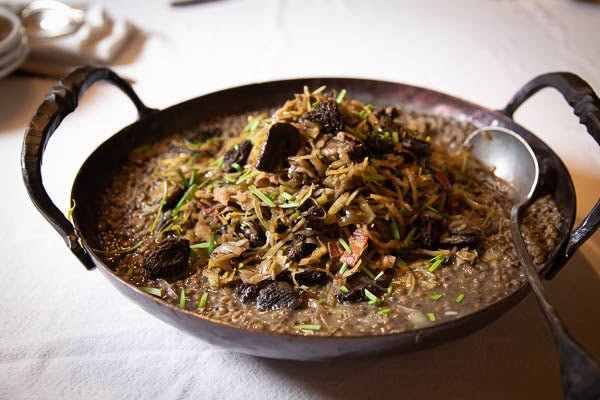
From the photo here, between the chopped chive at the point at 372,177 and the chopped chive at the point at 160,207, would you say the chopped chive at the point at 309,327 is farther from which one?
the chopped chive at the point at 160,207

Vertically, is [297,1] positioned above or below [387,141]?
below

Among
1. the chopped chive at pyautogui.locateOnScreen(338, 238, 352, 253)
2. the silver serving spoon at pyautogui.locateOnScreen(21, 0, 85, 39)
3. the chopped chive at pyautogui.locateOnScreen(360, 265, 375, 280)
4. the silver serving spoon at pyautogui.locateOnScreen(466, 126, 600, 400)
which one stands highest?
the silver serving spoon at pyautogui.locateOnScreen(466, 126, 600, 400)

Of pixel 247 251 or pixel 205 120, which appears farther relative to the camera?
pixel 205 120

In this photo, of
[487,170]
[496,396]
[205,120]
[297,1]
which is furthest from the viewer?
[297,1]

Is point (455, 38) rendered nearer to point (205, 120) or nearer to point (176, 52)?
point (176, 52)

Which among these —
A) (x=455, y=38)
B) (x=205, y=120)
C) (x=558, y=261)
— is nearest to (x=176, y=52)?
(x=205, y=120)

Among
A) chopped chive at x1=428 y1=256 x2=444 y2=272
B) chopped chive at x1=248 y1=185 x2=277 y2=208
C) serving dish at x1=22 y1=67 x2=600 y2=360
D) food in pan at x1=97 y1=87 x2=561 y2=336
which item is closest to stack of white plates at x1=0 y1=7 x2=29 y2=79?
serving dish at x1=22 y1=67 x2=600 y2=360

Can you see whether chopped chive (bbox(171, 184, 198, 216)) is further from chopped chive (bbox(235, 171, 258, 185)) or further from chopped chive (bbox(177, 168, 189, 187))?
chopped chive (bbox(235, 171, 258, 185))
